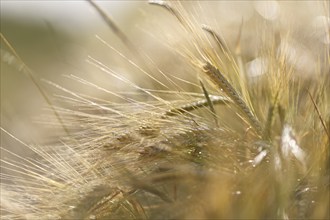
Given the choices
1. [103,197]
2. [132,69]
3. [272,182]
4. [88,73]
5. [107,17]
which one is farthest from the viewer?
[88,73]

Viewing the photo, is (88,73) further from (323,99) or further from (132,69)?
(323,99)

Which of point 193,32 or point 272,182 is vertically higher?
point 193,32

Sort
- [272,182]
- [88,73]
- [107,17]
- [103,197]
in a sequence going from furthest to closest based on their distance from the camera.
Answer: [88,73], [107,17], [103,197], [272,182]

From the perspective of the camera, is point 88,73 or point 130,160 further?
point 88,73

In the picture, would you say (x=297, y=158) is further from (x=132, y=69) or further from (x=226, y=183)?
(x=132, y=69)

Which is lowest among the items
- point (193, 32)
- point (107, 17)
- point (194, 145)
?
point (194, 145)

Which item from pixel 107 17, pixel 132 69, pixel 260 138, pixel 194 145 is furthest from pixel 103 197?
pixel 132 69

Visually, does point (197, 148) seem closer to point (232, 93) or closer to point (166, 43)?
point (232, 93)

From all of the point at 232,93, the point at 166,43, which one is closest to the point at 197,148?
the point at 232,93

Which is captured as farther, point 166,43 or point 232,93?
point 166,43

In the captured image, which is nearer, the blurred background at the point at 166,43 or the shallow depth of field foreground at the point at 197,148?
the shallow depth of field foreground at the point at 197,148

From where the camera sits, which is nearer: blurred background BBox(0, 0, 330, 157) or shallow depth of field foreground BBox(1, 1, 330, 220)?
shallow depth of field foreground BBox(1, 1, 330, 220)
